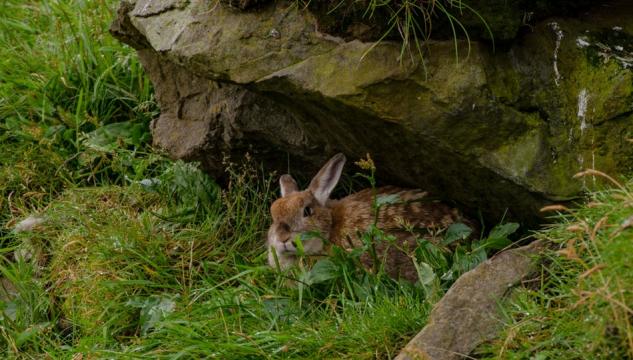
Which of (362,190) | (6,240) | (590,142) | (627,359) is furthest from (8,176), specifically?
(627,359)

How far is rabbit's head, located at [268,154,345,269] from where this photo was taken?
20.0 ft

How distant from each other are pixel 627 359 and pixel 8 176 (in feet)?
14.2

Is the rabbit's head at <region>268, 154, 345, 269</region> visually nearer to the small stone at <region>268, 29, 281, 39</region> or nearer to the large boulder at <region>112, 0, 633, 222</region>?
the large boulder at <region>112, 0, 633, 222</region>

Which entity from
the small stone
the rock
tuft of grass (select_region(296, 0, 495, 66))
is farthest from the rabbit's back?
the small stone

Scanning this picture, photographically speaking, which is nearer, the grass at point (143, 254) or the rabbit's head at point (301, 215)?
the grass at point (143, 254)

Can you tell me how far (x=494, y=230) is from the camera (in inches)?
224

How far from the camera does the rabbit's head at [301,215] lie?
6.10 m

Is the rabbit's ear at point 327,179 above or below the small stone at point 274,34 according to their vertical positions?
below

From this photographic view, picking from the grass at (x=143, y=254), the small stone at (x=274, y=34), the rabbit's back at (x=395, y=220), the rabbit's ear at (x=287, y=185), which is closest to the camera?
the grass at (x=143, y=254)

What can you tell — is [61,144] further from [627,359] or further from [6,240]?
[627,359]

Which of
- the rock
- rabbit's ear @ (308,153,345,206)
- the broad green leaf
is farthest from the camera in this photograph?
rabbit's ear @ (308,153,345,206)

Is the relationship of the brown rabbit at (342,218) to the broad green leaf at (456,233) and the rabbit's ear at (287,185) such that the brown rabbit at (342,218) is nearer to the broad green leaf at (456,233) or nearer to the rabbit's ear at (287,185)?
the rabbit's ear at (287,185)

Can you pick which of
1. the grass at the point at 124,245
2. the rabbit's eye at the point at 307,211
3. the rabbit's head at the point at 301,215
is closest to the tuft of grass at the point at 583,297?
the grass at the point at 124,245

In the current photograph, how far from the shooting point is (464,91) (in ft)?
17.8
